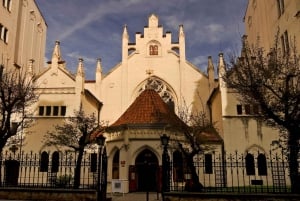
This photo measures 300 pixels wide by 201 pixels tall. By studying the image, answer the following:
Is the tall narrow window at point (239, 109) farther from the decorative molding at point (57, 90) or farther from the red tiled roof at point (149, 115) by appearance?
the decorative molding at point (57, 90)

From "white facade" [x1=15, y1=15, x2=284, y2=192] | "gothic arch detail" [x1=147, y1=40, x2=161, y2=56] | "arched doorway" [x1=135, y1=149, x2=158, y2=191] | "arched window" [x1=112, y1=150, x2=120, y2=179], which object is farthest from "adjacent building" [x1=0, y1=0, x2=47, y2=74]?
"arched doorway" [x1=135, y1=149, x2=158, y2=191]

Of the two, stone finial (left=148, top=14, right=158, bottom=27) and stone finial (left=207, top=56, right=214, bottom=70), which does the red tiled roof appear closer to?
stone finial (left=207, top=56, right=214, bottom=70)

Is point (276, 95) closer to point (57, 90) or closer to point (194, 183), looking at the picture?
point (194, 183)

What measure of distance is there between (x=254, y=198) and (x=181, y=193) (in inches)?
128

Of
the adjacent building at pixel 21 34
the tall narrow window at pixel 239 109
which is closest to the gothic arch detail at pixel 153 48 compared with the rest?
the tall narrow window at pixel 239 109

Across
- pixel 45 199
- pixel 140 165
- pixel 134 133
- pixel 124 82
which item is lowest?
pixel 45 199

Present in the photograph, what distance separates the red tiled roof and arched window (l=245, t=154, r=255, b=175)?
7.57m

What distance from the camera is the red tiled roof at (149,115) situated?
25413 millimetres

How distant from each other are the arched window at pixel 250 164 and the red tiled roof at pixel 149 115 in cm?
757

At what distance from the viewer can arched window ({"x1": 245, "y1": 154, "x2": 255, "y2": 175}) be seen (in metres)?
28.7

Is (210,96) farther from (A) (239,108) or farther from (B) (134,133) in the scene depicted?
(B) (134,133)

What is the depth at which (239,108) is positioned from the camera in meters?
30.5

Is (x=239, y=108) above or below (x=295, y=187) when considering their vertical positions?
above

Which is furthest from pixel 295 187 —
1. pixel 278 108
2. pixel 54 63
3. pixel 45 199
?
pixel 54 63
